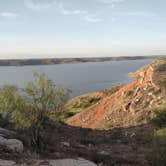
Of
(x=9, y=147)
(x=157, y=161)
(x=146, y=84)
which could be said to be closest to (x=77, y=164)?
(x=9, y=147)

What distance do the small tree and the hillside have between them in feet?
39.3

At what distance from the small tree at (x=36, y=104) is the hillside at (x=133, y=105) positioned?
471 inches

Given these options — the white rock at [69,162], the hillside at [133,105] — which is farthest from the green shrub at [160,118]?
the white rock at [69,162]

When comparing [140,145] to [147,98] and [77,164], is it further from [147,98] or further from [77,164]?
[147,98]

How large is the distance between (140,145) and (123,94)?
1524 cm

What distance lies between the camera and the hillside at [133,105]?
25.5 meters

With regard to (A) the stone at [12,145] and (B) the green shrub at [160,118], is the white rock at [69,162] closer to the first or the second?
(A) the stone at [12,145]

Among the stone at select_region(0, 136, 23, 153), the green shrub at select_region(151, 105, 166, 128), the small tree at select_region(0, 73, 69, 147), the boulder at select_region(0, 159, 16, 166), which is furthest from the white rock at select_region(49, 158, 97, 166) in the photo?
the green shrub at select_region(151, 105, 166, 128)

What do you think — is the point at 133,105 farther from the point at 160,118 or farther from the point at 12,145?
the point at 12,145

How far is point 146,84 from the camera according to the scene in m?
29.6

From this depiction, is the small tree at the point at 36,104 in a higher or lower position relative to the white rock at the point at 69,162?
higher

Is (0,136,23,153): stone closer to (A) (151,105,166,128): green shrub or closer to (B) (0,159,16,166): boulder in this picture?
(B) (0,159,16,166): boulder

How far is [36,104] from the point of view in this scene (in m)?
12.8

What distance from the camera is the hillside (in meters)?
25.5
